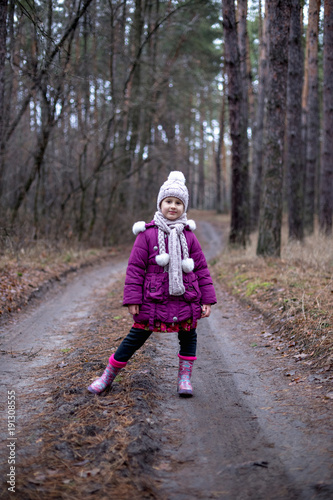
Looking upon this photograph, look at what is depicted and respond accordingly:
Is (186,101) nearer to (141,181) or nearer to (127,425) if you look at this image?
(141,181)

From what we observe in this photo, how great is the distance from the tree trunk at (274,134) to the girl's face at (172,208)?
23.1 ft

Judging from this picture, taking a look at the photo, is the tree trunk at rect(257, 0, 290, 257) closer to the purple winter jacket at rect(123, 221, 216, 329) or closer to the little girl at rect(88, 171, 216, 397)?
the little girl at rect(88, 171, 216, 397)

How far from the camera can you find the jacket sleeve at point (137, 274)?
378 cm

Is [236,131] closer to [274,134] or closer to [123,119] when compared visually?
[274,134]

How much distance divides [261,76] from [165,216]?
67.7 ft

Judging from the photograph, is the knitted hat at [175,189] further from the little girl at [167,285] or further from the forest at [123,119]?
the forest at [123,119]

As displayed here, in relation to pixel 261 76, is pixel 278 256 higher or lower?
lower

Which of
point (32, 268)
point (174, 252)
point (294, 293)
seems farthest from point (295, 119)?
point (174, 252)

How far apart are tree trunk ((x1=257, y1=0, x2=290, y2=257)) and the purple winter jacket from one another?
713 centimetres

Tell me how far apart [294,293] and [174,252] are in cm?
374

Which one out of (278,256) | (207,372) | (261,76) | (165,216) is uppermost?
(261,76)

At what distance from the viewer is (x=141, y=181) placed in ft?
71.2

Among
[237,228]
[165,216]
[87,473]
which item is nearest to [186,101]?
[237,228]

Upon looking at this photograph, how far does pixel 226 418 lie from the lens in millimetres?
3564
